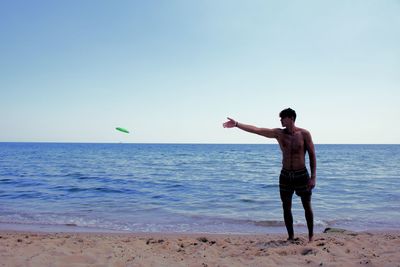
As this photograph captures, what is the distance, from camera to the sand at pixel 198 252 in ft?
15.7

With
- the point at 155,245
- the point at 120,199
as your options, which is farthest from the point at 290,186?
the point at 120,199

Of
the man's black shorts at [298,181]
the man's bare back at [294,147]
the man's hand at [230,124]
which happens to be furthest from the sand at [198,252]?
the man's hand at [230,124]

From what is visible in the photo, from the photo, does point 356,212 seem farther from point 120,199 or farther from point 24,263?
point 24,263

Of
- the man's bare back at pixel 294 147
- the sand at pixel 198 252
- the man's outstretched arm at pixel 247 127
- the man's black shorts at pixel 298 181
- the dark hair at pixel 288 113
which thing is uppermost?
the dark hair at pixel 288 113

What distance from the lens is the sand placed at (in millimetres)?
4789

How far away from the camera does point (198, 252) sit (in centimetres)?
545

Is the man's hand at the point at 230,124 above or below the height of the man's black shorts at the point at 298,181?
above

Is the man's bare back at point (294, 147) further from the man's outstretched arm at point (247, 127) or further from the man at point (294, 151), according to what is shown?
the man's outstretched arm at point (247, 127)

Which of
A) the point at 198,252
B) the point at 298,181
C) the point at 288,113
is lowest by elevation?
the point at 198,252

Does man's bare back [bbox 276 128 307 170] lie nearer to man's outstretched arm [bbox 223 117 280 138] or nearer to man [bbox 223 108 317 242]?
man [bbox 223 108 317 242]

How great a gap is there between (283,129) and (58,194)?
11.5 metres

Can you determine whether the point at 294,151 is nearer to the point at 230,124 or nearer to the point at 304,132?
the point at 304,132

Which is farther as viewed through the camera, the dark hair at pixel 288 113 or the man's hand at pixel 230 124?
the dark hair at pixel 288 113

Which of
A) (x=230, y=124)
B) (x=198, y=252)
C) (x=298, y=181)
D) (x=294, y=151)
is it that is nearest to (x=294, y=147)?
(x=294, y=151)
